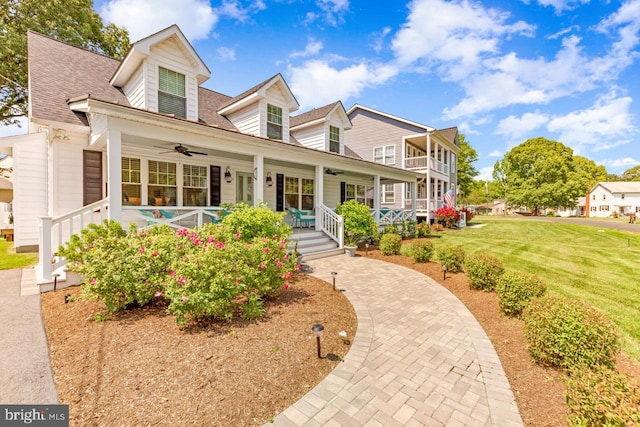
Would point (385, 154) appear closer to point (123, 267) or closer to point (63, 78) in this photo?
point (63, 78)

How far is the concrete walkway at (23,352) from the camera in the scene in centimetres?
271

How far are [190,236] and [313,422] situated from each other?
402 cm

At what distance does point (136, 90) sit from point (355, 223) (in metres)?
9.17

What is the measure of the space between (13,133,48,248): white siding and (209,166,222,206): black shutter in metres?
5.34

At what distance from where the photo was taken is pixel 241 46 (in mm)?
10766

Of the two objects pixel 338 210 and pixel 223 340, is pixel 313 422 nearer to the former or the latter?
pixel 223 340

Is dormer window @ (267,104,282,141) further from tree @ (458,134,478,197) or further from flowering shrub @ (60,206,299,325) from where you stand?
tree @ (458,134,478,197)

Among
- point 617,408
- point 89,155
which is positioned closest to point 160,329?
point 617,408

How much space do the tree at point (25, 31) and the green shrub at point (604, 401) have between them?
976 inches

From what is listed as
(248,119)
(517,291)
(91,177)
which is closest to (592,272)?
(517,291)

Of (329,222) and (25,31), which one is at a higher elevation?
(25,31)

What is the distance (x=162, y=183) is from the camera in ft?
31.6

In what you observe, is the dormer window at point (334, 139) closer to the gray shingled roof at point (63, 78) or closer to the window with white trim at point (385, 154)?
the window with white trim at point (385, 154)

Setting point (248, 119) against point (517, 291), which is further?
point (248, 119)
